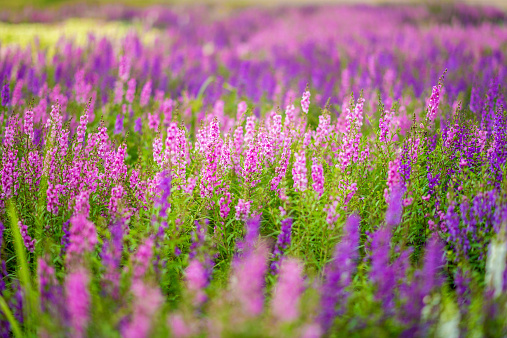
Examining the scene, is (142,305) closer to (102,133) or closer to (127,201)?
(127,201)

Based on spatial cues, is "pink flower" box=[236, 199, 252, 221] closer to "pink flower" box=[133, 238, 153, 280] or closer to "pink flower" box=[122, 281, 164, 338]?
"pink flower" box=[133, 238, 153, 280]

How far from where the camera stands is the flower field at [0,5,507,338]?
2.04m

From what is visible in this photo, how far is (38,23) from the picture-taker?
1506 centimetres

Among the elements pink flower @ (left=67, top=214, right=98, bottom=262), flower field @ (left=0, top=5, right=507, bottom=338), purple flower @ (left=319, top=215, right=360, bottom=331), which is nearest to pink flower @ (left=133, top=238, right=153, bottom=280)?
flower field @ (left=0, top=5, right=507, bottom=338)

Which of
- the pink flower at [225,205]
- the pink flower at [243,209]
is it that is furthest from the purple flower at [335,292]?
the pink flower at [225,205]

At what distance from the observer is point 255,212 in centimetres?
311

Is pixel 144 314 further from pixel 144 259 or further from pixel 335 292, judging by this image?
pixel 335 292

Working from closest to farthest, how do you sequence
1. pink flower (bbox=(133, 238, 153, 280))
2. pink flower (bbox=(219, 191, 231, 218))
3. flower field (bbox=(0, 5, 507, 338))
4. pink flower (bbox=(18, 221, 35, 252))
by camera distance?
flower field (bbox=(0, 5, 507, 338)) → pink flower (bbox=(133, 238, 153, 280)) → pink flower (bbox=(18, 221, 35, 252)) → pink flower (bbox=(219, 191, 231, 218))

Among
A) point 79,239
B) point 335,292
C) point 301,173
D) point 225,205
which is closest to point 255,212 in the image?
point 225,205

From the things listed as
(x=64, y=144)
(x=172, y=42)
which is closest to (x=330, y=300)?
(x=64, y=144)

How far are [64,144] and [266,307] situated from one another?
6.80 feet

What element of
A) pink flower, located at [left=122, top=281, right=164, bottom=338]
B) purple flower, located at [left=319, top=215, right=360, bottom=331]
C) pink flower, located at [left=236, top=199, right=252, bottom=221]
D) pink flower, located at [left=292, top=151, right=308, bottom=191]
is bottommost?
pink flower, located at [left=122, top=281, right=164, bottom=338]

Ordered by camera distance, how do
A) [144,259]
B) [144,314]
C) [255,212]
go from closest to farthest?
[144,314], [144,259], [255,212]

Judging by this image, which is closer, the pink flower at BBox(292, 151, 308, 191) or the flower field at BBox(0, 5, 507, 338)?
the flower field at BBox(0, 5, 507, 338)
